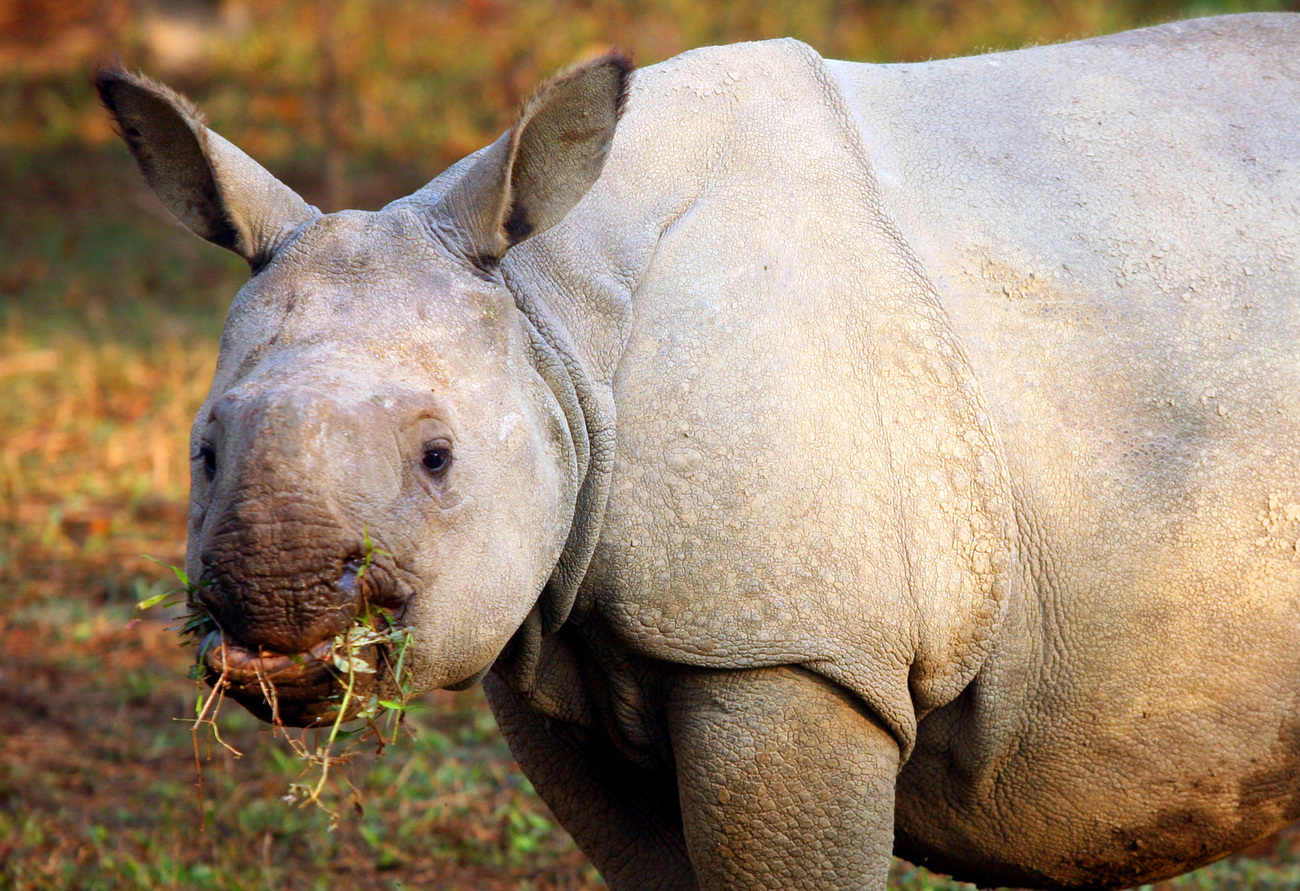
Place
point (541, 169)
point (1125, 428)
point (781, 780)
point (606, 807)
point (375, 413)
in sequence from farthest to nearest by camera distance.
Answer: point (606, 807) < point (1125, 428) < point (781, 780) < point (541, 169) < point (375, 413)

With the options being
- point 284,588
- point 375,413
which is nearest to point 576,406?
point 375,413

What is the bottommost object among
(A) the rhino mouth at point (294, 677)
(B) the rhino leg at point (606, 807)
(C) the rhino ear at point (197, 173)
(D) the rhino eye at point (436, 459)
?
(B) the rhino leg at point (606, 807)

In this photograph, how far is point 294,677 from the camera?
2371mm

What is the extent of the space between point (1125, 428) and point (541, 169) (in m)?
1.31

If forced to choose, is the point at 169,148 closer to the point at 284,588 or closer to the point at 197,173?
the point at 197,173

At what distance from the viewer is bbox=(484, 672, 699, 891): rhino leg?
3457 mm

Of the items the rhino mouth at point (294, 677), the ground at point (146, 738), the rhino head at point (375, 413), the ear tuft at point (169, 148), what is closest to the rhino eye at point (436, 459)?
the rhino head at point (375, 413)

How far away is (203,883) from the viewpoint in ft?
13.9

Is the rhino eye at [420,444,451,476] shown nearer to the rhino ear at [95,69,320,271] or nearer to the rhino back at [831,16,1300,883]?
the rhino ear at [95,69,320,271]

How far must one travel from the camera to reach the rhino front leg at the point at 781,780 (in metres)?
2.78

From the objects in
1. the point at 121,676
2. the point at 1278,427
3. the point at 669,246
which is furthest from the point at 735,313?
the point at 121,676

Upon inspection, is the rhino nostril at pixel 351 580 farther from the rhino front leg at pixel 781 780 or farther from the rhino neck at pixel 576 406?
the rhino front leg at pixel 781 780

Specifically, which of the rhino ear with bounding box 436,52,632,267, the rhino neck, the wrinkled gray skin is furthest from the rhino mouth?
the rhino ear with bounding box 436,52,632,267

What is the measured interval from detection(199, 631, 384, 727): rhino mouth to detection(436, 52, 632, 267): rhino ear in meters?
0.82
